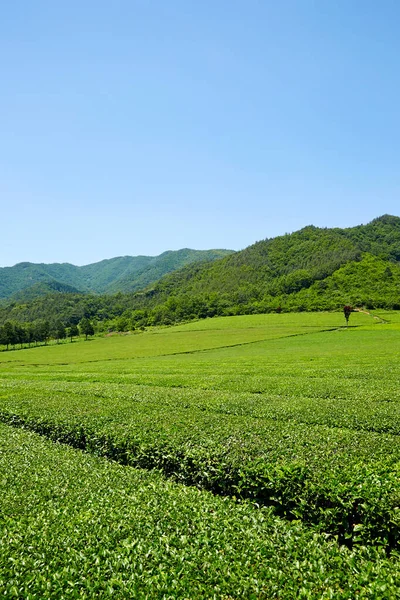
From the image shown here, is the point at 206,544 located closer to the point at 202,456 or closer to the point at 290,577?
the point at 290,577

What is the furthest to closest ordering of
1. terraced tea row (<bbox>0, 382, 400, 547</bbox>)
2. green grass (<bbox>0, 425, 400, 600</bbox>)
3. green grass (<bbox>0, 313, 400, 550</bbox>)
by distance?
green grass (<bbox>0, 313, 400, 550</bbox>), terraced tea row (<bbox>0, 382, 400, 547</bbox>), green grass (<bbox>0, 425, 400, 600</bbox>)

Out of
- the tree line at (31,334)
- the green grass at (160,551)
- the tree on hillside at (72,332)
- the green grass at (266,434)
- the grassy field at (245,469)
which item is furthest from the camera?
the tree on hillside at (72,332)

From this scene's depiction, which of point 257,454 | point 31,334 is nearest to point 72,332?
point 31,334

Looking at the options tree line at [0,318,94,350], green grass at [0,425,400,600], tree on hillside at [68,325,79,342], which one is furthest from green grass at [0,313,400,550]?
tree on hillside at [68,325,79,342]

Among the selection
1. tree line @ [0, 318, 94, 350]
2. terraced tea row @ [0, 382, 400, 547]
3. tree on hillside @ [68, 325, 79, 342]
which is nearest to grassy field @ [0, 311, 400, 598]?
terraced tea row @ [0, 382, 400, 547]

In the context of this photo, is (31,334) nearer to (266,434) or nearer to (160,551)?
(266,434)

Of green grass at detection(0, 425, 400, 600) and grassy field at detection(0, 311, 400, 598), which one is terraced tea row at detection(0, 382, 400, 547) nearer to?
grassy field at detection(0, 311, 400, 598)

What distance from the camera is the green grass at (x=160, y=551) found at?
25.6ft

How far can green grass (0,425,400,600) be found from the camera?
7793 millimetres

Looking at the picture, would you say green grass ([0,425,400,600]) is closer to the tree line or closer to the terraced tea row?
the terraced tea row

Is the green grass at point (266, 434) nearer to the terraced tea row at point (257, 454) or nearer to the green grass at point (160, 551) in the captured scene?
the terraced tea row at point (257, 454)

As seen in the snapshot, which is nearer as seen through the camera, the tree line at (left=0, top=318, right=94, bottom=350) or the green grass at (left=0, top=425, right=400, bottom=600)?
the green grass at (left=0, top=425, right=400, bottom=600)

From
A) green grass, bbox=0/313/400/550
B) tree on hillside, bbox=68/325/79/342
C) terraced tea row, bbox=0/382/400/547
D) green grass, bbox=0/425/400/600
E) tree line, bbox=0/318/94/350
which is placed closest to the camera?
green grass, bbox=0/425/400/600

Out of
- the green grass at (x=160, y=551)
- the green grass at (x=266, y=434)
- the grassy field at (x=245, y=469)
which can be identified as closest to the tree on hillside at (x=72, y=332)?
the green grass at (x=266, y=434)
